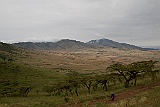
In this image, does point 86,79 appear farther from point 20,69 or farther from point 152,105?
point 20,69

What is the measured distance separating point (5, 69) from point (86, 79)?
188ft

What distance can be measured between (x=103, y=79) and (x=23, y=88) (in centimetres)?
2528

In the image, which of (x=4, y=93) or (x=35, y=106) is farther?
(x=4, y=93)

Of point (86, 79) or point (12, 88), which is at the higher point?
A: point (86, 79)

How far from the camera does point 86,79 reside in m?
58.8

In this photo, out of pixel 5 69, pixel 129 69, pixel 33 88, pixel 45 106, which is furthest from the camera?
pixel 5 69

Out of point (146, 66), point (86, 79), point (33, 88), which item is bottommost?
point (33, 88)

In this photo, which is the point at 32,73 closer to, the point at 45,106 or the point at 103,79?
the point at 103,79

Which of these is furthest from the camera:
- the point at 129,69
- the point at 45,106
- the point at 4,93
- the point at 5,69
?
the point at 5,69

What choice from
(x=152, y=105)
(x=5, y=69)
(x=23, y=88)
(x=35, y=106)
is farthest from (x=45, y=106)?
(x=5, y=69)

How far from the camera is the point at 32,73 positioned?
110m

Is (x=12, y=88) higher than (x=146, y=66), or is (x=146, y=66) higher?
(x=146, y=66)

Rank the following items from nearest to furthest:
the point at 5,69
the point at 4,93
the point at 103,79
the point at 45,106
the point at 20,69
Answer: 1. the point at 45,106
2. the point at 103,79
3. the point at 4,93
4. the point at 5,69
5. the point at 20,69

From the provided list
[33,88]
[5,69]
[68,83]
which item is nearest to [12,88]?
[33,88]
